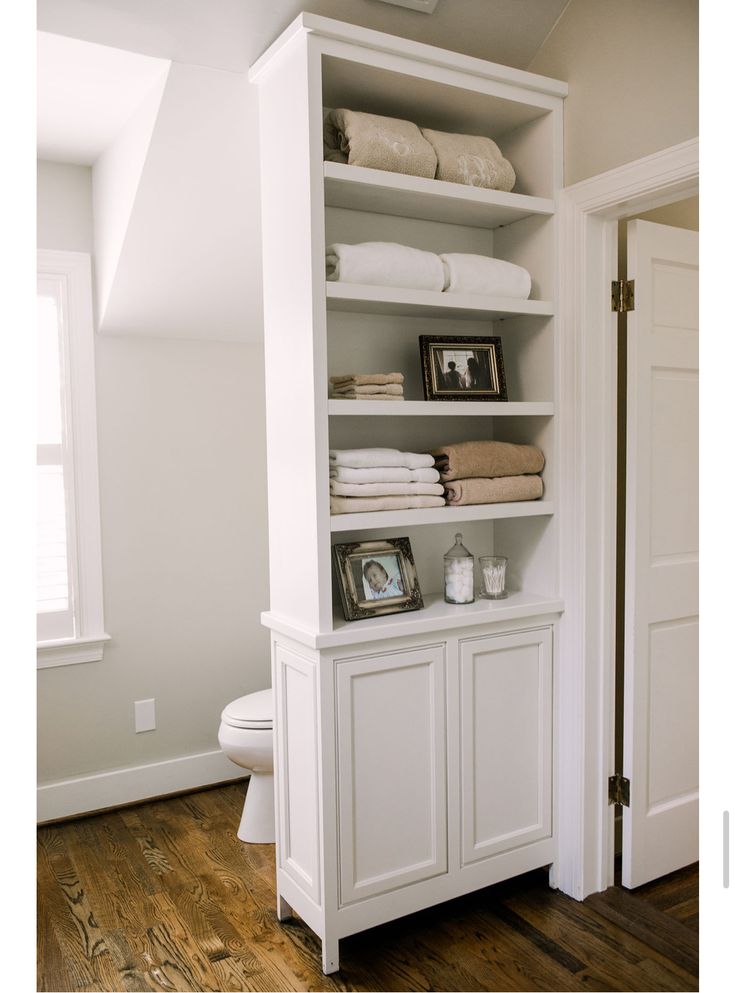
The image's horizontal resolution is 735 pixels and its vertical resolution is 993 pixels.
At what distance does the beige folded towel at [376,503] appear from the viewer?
81.4 inches

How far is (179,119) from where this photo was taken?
2.24 meters

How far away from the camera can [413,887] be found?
219cm

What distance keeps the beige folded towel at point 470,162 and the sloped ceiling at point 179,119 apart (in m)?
0.29

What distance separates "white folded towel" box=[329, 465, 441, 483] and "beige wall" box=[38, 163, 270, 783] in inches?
53.2

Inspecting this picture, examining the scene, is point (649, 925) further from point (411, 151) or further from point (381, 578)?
point (411, 151)

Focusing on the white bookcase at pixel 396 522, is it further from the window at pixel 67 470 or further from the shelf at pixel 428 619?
the window at pixel 67 470

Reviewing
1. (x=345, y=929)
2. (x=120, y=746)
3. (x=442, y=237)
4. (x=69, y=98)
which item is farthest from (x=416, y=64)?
(x=120, y=746)

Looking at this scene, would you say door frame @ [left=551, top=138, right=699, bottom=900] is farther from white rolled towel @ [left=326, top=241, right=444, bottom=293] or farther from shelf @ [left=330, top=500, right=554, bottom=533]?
white rolled towel @ [left=326, top=241, right=444, bottom=293]

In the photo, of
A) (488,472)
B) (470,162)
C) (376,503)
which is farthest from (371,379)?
(470,162)

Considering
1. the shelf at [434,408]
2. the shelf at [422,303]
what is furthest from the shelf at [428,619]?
the shelf at [422,303]

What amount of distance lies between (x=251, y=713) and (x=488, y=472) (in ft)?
4.03

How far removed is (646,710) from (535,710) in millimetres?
362

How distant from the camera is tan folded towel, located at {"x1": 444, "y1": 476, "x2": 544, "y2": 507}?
2.24 m

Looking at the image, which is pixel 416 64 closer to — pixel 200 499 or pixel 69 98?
pixel 69 98
